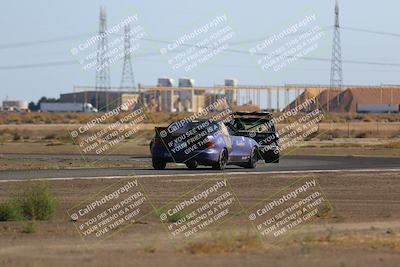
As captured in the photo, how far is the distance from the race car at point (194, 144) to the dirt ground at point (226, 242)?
8.29 m

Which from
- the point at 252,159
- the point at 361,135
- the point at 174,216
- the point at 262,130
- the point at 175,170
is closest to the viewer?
the point at 174,216

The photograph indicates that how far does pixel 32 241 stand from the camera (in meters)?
14.6

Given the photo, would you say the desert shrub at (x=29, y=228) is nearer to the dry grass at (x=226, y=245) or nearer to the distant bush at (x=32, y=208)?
the distant bush at (x=32, y=208)

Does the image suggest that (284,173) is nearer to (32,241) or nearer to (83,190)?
(83,190)

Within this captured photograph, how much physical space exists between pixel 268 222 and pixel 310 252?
12.5 ft

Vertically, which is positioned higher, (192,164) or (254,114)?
(254,114)

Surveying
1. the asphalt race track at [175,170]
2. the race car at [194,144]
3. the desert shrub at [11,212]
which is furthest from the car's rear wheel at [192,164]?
the desert shrub at [11,212]

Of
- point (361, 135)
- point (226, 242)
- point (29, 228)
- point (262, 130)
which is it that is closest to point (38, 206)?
point (29, 228)

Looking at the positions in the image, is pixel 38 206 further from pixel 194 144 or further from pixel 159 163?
pixel 159 163

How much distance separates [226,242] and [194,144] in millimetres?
16247

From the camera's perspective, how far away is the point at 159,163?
3103cm

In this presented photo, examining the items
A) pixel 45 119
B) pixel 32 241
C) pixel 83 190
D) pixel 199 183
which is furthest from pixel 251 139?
pixel 45 119

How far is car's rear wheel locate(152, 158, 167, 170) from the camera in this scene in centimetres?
3081

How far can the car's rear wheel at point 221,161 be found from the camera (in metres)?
30.3
